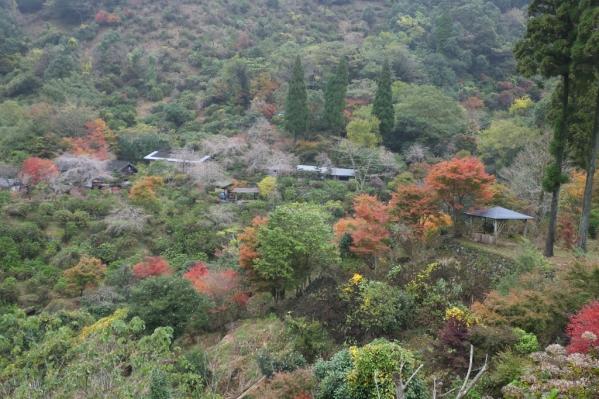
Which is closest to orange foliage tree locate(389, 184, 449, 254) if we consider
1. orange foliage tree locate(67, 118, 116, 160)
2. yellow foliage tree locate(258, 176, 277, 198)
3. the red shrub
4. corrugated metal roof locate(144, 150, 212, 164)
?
yellow foliage tree locate(258, 176, 277, 198)

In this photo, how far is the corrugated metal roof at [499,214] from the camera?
19312 millimetres

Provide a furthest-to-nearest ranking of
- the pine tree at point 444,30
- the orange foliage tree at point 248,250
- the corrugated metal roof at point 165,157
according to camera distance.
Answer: the pine tree at point 444,30 → the corrugated metal roof at point 165,157 → the orange foliage tree at point 248,250

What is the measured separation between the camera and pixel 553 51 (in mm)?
14648

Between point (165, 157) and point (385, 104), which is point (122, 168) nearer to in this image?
point (165, 157)

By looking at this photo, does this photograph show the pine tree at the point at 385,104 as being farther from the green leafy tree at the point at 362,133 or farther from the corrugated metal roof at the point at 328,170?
the corrugated metal roof at the point at 328,170

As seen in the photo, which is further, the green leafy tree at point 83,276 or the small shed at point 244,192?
the small shed at point 244,192

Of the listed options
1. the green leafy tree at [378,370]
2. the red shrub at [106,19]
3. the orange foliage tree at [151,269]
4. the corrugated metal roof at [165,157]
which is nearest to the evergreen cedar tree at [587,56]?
the green leafy tree at [378,370]

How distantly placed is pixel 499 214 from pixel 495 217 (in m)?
0.36

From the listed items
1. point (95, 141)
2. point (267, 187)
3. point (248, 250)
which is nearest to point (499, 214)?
point (248, 250)

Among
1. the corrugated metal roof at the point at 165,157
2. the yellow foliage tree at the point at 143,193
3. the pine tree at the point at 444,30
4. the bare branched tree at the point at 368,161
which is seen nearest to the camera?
the yellow foliage tree at the point at 143,193

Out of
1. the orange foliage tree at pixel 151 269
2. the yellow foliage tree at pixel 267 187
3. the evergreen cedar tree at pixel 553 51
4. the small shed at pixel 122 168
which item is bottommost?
the orange foliage tree at pixel 151 269

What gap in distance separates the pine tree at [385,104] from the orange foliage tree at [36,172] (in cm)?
2127

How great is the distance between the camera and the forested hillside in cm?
1000

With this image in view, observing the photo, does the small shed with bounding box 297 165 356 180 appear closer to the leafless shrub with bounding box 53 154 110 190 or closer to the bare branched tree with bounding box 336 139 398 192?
the bare branched tree with bounding box 336 139 398 192
